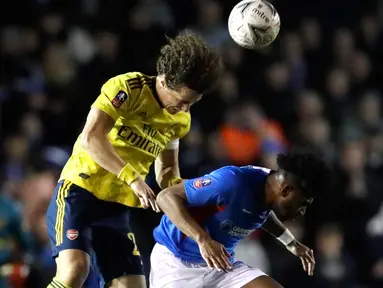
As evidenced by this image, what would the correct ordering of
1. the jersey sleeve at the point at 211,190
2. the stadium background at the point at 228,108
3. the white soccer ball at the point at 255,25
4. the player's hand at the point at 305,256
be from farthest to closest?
the stadium background at the point at 228,108, the white soccer ball at the point at 255,25, the player's hand at the point at 305,256, the jersey sleeve at the point at 211,190

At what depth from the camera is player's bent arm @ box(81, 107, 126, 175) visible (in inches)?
213

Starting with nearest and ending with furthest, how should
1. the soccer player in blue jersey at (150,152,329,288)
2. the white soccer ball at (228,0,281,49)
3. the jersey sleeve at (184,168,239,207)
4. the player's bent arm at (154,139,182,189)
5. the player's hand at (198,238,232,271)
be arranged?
the player's hand at (198,238,232,271) → the soccer player in blue jersey at (150,152,329,288) → the jersey sleeve at (184,168,239,207) → the player's bent arm at (154,139,182,189) → the white soccer ball at (228,0,281,49)

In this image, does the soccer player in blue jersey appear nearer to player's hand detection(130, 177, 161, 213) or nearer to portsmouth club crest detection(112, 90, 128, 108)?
player's hand detection(130, 177, 161, 213)

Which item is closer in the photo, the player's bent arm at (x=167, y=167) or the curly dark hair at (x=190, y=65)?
the curly dark hair at (x=190, y=65)

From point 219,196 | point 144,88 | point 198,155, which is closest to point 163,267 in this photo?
point 219,196

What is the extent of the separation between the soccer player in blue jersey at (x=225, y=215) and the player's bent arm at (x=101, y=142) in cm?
33

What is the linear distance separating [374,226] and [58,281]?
488 cm

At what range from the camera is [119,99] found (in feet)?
18.2

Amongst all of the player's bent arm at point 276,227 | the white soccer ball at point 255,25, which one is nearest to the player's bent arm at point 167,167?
the player's bent arm at point 276,227

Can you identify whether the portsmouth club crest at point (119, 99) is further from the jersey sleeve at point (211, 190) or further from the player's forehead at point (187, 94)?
the jersey sleeve at point (211, 190)

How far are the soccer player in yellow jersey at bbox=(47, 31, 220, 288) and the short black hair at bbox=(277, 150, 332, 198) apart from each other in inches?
26.6

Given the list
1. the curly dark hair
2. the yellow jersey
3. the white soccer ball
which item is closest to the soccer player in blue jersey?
the yellow jersey

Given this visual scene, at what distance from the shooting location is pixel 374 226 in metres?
9.53

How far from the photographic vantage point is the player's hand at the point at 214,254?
5.13 metres
